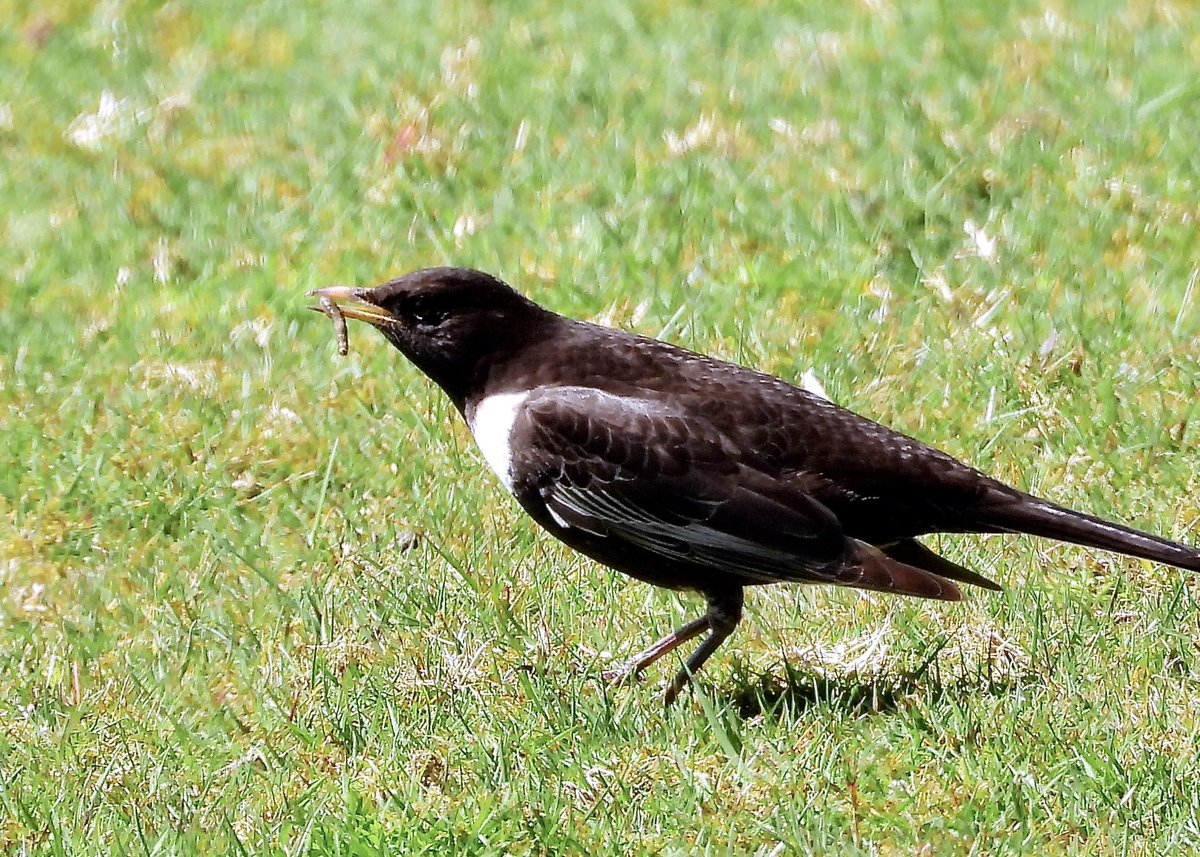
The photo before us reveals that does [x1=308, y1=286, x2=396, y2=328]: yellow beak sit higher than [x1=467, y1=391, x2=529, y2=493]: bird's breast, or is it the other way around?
[x1=308, y1=286, x2=396, y2=328]: yellow beak

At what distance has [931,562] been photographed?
18.4 ft

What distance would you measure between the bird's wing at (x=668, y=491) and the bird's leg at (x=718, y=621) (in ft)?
0.41

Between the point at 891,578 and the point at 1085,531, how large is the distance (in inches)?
22.4

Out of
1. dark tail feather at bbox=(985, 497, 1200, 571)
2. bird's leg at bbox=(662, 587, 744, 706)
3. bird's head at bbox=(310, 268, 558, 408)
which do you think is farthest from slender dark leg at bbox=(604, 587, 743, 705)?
bird's head at bbox=(310, 268, 558, 408)

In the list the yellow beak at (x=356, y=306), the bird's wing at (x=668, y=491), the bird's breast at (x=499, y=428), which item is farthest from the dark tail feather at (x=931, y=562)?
the yellow beak at (x=356, y=306)

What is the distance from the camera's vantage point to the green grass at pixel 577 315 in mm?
4941

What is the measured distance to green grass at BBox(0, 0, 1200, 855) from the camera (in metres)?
4.94

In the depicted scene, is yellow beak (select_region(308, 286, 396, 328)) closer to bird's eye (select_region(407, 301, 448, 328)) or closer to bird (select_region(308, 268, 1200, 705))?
bird's eye (select_region(407, 301, 448, 328))

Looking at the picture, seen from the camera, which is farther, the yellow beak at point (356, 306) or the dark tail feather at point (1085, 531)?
the yellow beak at point (356, 306)

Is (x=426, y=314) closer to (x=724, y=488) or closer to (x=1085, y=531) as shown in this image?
(x=724, y=488)

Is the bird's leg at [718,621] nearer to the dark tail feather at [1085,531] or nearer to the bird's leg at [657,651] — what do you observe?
the bird's leg at [657,651]

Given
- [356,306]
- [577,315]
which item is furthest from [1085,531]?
[577,315]

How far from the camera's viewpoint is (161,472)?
6.94 meters

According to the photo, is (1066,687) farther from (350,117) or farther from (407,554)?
(350,117)
